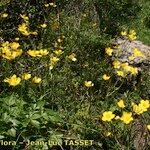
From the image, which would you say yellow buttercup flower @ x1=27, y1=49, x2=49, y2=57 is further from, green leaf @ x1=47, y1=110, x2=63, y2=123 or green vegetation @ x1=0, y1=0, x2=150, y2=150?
green leaf @ x1=47, y1=110, x2=63, y2=123

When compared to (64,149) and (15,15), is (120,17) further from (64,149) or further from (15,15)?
(64,149)

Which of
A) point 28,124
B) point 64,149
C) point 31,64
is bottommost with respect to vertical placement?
point 64,149

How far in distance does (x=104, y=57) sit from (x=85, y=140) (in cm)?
216

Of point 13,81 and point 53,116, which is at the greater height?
point 13,81

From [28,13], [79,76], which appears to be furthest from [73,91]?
[28,13]

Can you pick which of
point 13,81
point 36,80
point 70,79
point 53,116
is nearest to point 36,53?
point 36,80

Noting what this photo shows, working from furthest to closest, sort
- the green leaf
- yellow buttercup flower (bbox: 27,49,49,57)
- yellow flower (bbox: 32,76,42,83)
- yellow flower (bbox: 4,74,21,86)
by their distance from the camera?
1. yellow buttercup flower (bbox: 27,49,49,57)
2. yellow flower (bbox: 32,76,42,83)
3. yellow flower (bbox: 4,74,21,86)
4. the green leaf

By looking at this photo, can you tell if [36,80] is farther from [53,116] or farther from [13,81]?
[53,116]

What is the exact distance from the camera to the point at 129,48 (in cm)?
673

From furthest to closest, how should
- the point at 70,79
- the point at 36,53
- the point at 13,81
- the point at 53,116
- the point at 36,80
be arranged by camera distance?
the point at 70,79
the point at 36,53
the point at 36,80
the point at 13,81
the point at 53,116

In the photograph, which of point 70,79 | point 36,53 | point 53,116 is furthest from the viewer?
point 70,79

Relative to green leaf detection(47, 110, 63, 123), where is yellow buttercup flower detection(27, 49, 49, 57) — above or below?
above

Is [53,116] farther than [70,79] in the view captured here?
No

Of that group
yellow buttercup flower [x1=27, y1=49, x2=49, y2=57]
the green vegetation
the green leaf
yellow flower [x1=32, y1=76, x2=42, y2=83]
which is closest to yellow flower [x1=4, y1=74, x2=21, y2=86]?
the green vegetation
